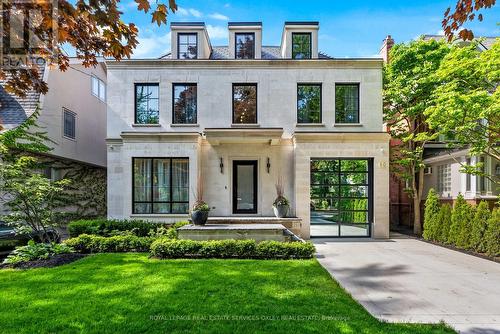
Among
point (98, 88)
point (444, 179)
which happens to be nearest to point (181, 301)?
point (444, 179)

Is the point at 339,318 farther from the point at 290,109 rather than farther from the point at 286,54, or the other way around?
the point at 286,54

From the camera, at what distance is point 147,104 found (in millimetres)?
13234

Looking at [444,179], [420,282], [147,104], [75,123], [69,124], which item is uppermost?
[147,104]

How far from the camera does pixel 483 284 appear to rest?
241 inches

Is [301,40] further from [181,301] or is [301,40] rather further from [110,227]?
[181,301]

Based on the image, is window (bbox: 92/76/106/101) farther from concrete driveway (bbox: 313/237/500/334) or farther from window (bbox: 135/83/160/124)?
concrete driveway (bbox: 313/237/500/334)

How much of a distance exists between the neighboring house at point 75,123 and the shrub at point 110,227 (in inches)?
174

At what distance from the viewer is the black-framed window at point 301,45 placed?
13.8 meters

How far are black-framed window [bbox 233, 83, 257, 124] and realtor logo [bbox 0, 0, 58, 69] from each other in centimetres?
947

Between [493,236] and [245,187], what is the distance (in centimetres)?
873

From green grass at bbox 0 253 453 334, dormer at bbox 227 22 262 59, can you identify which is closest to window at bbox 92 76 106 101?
dormer at bbox 227 22 262 59

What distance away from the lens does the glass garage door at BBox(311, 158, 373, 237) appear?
12.0 m

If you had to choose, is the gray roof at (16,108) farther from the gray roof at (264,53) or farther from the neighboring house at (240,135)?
the gray roof at (264,53)

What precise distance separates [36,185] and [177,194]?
5.09 m
